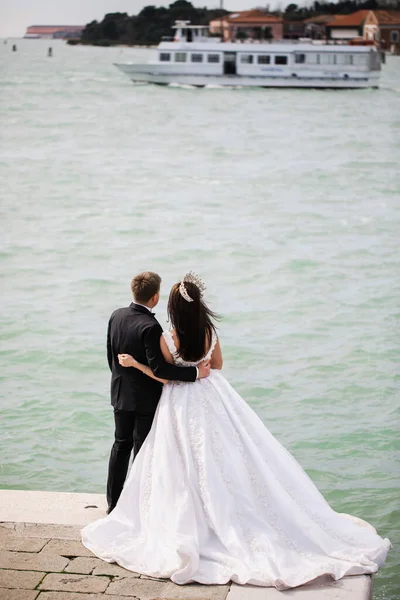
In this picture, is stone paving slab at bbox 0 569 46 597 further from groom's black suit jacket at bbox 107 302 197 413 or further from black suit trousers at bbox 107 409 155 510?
groom's black suit jacket at bbox 107 302 197 413

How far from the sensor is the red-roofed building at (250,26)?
18.6 m

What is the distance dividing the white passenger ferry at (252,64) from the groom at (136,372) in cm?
1739

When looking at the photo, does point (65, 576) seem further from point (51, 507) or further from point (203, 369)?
point (203, 369)

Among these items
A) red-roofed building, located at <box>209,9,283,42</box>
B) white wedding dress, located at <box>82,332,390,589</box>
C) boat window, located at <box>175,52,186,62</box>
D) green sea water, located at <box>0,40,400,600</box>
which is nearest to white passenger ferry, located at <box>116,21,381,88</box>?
boat window, located at <box>175,52,186,62</box>

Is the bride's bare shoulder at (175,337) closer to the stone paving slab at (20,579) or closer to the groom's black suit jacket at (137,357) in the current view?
the groom's black suit jacket at (137,357)

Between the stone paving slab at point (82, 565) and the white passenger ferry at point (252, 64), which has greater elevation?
the white passenger ferry at point (252, 64)

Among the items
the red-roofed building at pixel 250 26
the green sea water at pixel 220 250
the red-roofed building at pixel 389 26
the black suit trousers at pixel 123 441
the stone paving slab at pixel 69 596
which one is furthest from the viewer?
the red-roofed building at pixel 250 26

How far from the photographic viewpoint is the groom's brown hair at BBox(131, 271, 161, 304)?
236 centimetres

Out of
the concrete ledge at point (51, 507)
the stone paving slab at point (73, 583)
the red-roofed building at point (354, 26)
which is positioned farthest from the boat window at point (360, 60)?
the stone paving slab at point (73, 583)

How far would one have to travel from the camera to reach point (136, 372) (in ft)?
7.91

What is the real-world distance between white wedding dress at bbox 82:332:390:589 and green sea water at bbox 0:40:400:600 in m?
0.54

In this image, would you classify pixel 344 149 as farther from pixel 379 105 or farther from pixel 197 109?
pixel 197 109

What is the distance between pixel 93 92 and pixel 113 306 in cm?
1592

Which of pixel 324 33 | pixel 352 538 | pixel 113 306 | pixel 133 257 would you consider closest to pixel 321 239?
pixel 133 257
